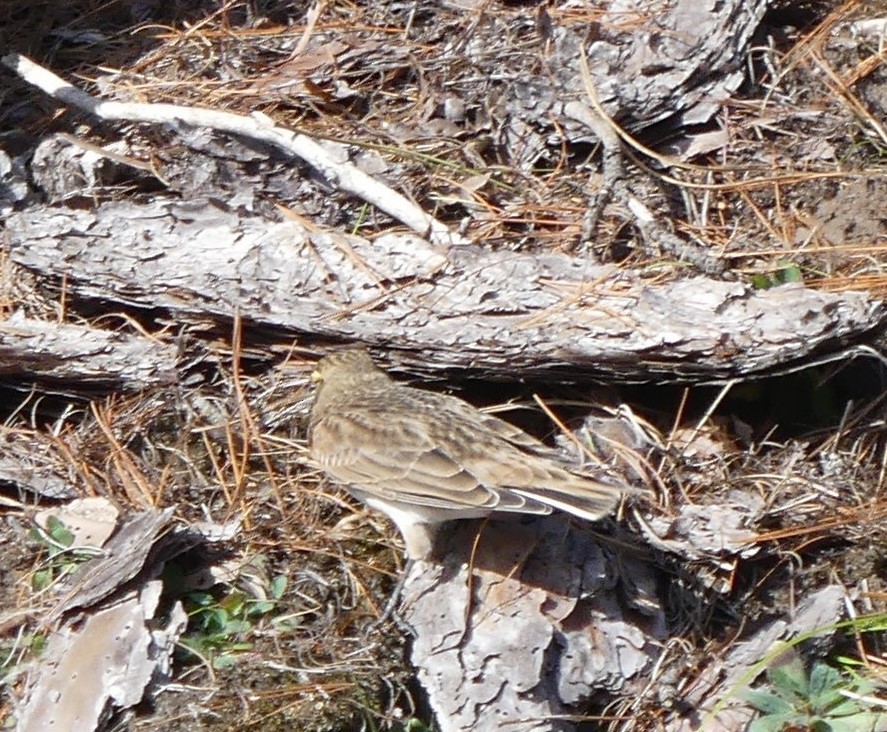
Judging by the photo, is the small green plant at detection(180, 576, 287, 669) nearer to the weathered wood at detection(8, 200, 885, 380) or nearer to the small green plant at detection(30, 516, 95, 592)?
the small green plant at detection(30, 516, 95, 592)

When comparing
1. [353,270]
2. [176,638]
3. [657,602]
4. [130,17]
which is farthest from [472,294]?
[130,17]

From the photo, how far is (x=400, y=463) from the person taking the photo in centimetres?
484

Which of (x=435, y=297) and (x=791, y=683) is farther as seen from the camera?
(x=435, y=297)

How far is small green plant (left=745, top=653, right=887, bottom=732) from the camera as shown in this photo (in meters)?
4.23

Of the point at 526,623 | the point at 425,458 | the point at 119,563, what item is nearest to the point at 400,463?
the point at 425,458

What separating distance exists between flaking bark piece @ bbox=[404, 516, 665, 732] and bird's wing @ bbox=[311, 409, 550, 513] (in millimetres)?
241

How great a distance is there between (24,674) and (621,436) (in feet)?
7.47

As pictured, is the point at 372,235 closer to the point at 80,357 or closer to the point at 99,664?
the point at 80,357

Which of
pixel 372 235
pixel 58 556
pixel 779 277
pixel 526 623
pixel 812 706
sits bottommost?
pixel 58 556

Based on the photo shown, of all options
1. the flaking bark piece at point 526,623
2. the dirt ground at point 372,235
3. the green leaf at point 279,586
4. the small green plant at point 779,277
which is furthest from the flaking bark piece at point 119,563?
the small green plant at point 779,277

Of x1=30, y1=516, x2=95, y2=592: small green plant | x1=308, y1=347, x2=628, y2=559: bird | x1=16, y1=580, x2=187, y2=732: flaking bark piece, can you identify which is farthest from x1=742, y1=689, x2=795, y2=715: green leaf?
x1=30, y1=516, x2=95, y2=592: small green plant

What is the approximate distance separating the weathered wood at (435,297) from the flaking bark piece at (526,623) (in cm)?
66

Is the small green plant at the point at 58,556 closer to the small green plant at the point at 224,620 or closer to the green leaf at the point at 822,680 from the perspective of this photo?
the small green plant at the point at 224,620

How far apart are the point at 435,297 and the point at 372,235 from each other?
26.6 inches
